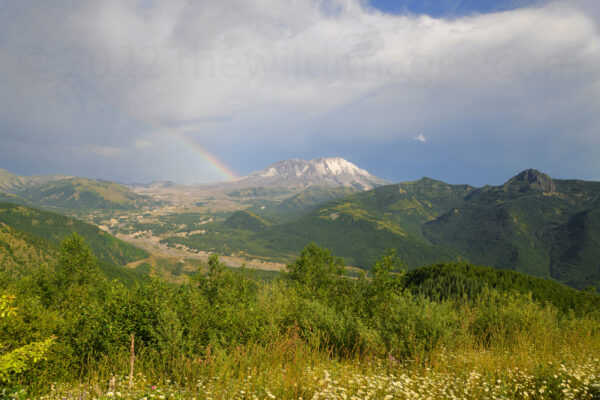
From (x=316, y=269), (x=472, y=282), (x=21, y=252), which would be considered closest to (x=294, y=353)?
(x=316, y=269)

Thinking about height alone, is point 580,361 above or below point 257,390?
above

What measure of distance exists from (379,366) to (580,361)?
22.3 feet

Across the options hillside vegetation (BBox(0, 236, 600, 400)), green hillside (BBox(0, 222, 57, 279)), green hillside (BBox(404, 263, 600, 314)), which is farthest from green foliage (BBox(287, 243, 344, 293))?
green hillside (BBox(0, 222, 57, 279))

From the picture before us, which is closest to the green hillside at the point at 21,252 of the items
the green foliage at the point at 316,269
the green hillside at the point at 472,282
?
the green foliage at the point at 316,269

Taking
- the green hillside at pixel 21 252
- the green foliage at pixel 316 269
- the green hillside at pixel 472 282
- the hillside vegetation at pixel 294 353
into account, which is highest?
the hillside vegetation at pixel 294 353

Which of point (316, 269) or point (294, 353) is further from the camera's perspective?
point (316, 269)

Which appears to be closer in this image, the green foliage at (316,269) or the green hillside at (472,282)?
the green foliage at (316,269)

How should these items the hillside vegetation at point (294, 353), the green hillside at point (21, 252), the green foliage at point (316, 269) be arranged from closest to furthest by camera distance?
the hillside vegetation at point (294, 353), the green foliage at point (316, 269), the green hillside at point (21, 252)

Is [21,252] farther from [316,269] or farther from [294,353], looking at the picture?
[294,353]

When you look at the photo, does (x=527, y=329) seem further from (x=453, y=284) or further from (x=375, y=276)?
(x=453, y=284)

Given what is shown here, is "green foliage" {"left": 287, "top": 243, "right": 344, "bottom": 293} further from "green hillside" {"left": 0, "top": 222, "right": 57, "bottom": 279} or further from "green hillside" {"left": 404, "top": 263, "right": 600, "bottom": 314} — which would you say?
"green hillside" {"left": 0, "top": 222, "right": 57, "bottom": 279}

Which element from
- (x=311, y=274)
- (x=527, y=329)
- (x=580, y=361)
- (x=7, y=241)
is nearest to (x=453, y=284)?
(x=311, y=274)

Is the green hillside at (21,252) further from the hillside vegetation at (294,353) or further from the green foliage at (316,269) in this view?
the hillside vegetation at (294,353)

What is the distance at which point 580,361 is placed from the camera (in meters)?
8.88
